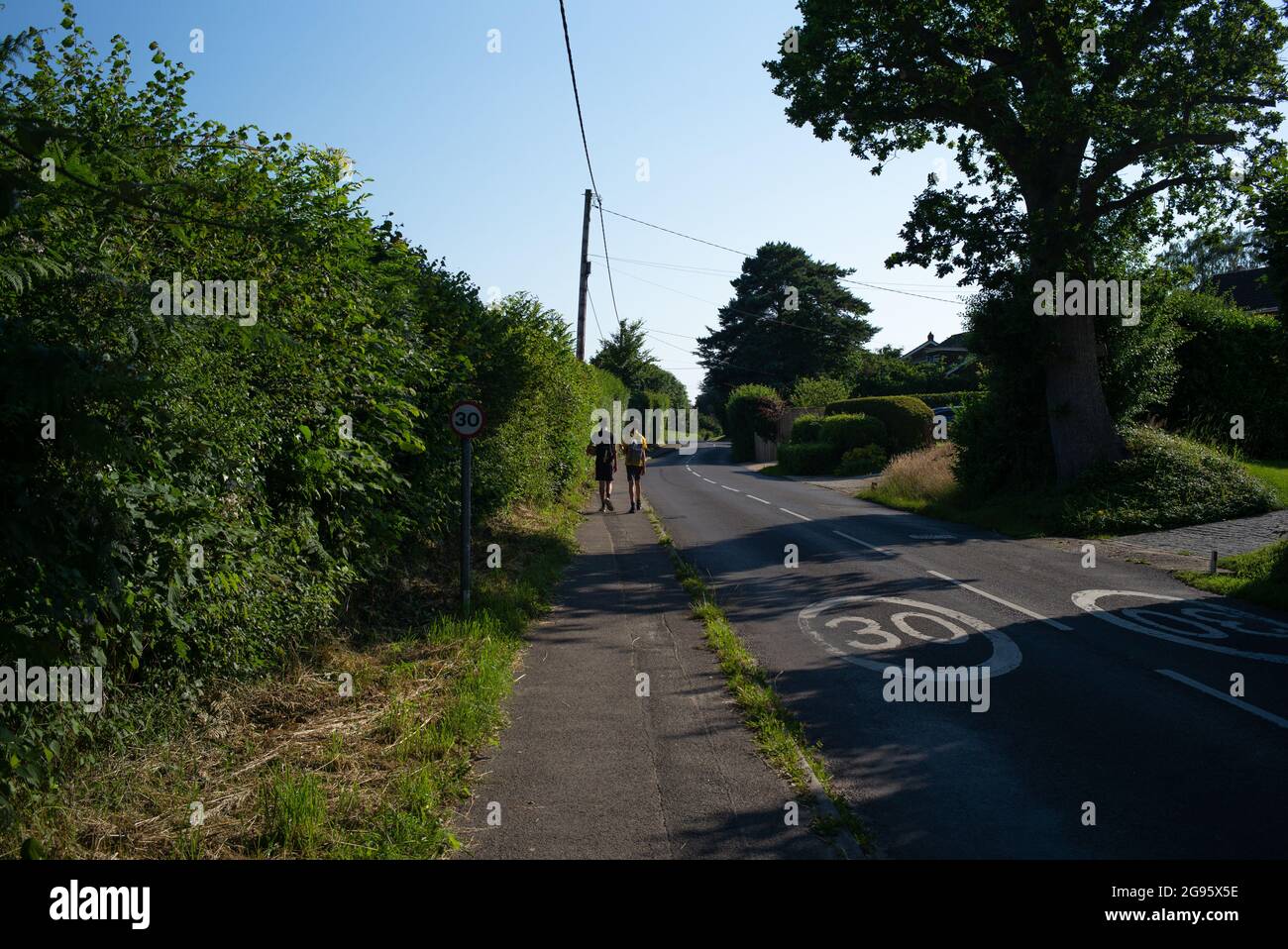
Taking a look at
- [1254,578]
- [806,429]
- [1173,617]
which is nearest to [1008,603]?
[1173,617]

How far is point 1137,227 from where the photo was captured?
18.4 m

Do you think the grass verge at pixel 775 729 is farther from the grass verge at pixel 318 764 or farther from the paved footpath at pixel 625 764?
the grass verge at pixel 318 764

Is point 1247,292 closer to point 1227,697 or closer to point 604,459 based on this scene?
point 604,459

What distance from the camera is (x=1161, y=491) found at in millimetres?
16109

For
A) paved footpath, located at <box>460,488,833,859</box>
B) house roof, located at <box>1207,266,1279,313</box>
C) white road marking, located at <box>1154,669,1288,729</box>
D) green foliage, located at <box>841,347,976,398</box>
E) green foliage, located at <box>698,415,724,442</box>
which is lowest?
paved footpath, located at <box>460,488,833,859</box>

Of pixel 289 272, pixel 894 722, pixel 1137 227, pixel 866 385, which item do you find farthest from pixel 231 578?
pixel 866 385

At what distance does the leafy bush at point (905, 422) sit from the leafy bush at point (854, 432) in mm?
622

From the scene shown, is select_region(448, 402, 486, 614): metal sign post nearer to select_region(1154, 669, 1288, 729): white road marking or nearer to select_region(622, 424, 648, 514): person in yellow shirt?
select_region(1154, 669, 1288, 729): white road marking

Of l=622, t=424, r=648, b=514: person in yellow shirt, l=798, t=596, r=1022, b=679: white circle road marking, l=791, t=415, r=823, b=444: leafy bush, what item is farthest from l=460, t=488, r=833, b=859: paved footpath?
l=791, t=415, r=823, b=444: leafy bush

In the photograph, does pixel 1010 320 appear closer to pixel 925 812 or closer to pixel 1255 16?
pixel 1255 16

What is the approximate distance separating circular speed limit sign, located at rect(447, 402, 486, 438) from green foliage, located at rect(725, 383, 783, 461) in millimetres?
41145

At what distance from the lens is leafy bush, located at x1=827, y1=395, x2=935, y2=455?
36.8 meters

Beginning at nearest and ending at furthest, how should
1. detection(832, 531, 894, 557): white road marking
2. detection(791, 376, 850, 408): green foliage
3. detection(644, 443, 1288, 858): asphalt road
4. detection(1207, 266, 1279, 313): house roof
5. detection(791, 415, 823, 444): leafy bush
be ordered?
detection(644, 443, 1288, 858): asphalt road < detection(832, 531, 894, 557): white road marking < detection(791, 415, 823, 444): leafy bush < detection(1207, 266, 1279, 313): house roof < detection(791, 376, 850, 408): green foliage

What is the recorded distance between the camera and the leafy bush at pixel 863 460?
3475cm
